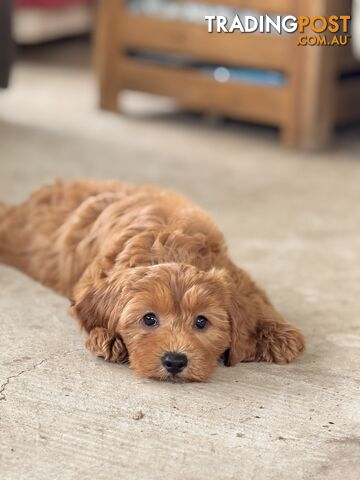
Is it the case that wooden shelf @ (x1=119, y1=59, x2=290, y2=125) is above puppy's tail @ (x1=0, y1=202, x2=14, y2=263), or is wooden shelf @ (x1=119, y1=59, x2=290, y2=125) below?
above

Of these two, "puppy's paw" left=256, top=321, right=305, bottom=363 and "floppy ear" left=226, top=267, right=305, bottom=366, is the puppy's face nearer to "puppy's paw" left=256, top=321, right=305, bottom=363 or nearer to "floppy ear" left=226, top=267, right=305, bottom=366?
"floppy ear" left=226, top=267, right=305, bottom=366

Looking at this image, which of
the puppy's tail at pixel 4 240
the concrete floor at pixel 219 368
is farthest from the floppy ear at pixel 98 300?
the puppy's tail at pixel 4 240

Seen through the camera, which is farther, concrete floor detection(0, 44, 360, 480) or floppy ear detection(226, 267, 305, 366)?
floppy ear detection(226, 267, 305, 366)

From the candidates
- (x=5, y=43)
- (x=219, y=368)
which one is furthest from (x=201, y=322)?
(x=5, y=43)

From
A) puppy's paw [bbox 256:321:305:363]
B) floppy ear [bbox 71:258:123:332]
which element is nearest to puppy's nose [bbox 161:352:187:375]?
floppy ear [bbox 71:258:123:332]

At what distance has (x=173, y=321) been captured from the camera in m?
2.43

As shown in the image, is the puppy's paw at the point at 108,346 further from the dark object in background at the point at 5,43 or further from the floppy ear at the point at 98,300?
the dark object in background at the point at 5,43

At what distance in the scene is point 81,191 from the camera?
3.30 m

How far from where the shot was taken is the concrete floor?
2140 millimetres

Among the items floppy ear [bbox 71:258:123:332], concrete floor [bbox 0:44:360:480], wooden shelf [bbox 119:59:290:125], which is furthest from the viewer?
wooden shelf [bbox 119:59:290:125]

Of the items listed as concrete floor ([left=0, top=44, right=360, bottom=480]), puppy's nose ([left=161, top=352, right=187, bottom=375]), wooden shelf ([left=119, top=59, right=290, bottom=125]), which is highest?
wooden shelf ([left=119, top=59, right=290, bottom=125])

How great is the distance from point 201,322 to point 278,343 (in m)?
0.28

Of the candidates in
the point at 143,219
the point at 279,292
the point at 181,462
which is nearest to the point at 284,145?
the point at 279,292

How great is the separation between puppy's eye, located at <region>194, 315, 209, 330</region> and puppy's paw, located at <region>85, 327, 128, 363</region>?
0.23 m
